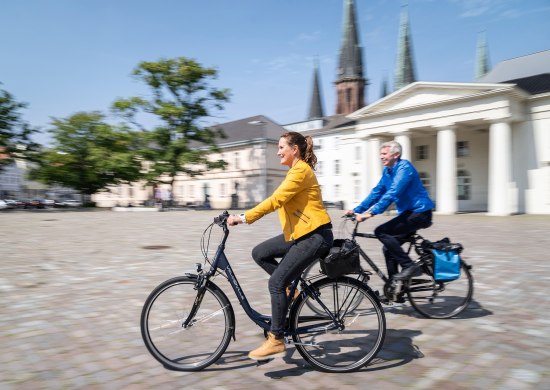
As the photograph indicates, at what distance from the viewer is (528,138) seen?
107 ft

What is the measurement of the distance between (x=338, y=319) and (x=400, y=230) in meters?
1.54

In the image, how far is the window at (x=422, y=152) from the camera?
41.8 meters

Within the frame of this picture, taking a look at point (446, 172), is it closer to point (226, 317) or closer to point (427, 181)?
point (427, 181)

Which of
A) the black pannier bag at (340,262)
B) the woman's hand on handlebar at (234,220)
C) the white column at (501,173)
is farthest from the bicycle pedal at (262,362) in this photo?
the white column at (501,173)

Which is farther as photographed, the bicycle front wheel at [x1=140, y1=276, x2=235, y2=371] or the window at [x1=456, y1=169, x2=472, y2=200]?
the window at [x1=456, y1=169, x2=472, y2=200]

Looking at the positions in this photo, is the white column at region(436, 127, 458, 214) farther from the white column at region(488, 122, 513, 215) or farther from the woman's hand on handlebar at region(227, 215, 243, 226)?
the woman's hand on handlebar at region(227, 215, 243, 226)

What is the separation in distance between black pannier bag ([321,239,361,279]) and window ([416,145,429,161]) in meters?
41.2

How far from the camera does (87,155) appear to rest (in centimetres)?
4388

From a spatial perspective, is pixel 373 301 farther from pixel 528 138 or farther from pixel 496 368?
pixel 528 138

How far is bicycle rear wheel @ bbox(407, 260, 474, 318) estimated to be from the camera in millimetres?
4770

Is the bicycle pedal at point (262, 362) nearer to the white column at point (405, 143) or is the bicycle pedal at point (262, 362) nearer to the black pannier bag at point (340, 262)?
the black pannier bag at point (340, 262)

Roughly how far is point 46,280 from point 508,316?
692 cm

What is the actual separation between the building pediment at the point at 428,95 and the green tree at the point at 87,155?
22.5 metres

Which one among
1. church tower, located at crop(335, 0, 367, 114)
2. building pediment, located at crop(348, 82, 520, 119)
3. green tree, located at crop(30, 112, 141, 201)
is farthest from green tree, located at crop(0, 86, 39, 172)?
church tower, located at crop(335, 0, 367, 114)
